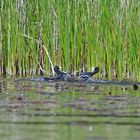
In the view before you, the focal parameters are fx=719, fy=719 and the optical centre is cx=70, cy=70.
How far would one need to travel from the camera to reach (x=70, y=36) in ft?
35.5

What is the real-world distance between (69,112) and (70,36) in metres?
5.06

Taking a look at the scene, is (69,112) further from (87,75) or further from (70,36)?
(70,36)

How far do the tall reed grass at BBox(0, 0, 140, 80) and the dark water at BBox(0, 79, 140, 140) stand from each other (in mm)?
1480

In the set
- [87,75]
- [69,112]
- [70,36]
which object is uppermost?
[70,36]

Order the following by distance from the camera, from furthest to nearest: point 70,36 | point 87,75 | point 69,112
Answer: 1. point 70,36
2. point 87,75
3. point 69,112

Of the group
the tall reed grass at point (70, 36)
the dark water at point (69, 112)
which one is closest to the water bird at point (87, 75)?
the tall reed grass at point (70, 36)

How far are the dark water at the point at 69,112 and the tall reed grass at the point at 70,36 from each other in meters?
1.48

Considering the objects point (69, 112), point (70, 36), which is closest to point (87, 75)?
point (70, 36)

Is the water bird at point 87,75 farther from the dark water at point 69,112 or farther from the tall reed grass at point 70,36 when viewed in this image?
the dark water at point 69,112

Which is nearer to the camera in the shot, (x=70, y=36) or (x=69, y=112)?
(x=69, y=112)

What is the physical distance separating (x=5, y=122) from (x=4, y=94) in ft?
7.77

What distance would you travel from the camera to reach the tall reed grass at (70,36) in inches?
412

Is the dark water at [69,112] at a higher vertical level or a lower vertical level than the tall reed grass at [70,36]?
lower

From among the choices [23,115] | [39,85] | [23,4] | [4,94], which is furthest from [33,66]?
[23,115]
